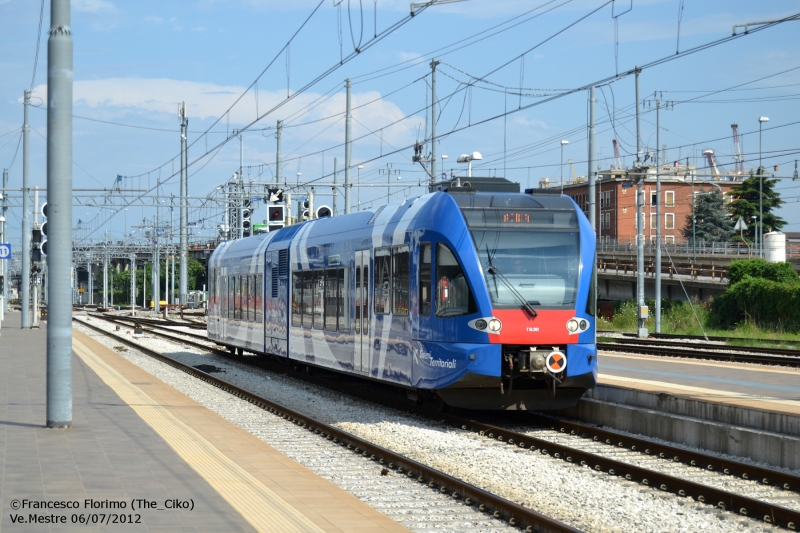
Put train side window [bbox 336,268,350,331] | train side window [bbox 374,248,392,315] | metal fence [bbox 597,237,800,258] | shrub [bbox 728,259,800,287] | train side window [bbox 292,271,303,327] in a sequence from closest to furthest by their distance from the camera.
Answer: train side window [bbox 374,248,392,315] < train side window [bbox 336,268,350,331] < train side window [bbox 292,271,303,327] < shrub [bbox 728,259,800,287] < metal fence [bbox 597,237,800,258]

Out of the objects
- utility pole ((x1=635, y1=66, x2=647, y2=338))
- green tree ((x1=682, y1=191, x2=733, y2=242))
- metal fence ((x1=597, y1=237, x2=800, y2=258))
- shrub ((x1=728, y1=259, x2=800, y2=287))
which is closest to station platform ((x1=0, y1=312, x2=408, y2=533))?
utility pole ((x1=635, y1=66, x2=647, y2=338))

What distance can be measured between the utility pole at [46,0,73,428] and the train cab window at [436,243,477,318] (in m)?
4.93

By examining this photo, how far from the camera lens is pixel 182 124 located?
7550 centimetres

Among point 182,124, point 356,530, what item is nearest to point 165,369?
point 356,530

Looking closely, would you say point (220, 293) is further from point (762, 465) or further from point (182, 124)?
point (182, 124)

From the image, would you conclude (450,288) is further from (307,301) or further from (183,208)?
(183,208)

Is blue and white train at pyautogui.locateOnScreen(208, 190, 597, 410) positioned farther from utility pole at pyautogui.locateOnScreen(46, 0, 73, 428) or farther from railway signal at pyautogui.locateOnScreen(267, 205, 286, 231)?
railway signal at pyautogui.locateOnScreen(267, 205, 286, 231)

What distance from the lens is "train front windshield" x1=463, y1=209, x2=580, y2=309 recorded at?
14461mm

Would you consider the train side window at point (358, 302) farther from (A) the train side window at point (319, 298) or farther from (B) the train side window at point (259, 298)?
(B) the train side window at point (259, 298)

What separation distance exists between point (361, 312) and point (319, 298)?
9.18 ft

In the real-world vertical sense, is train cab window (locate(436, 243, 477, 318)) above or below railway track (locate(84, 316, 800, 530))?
above

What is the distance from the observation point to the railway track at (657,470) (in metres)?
9.23

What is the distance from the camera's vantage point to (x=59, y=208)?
1279cm

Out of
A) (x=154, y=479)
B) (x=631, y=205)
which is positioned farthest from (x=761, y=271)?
(x=631, y=205)
